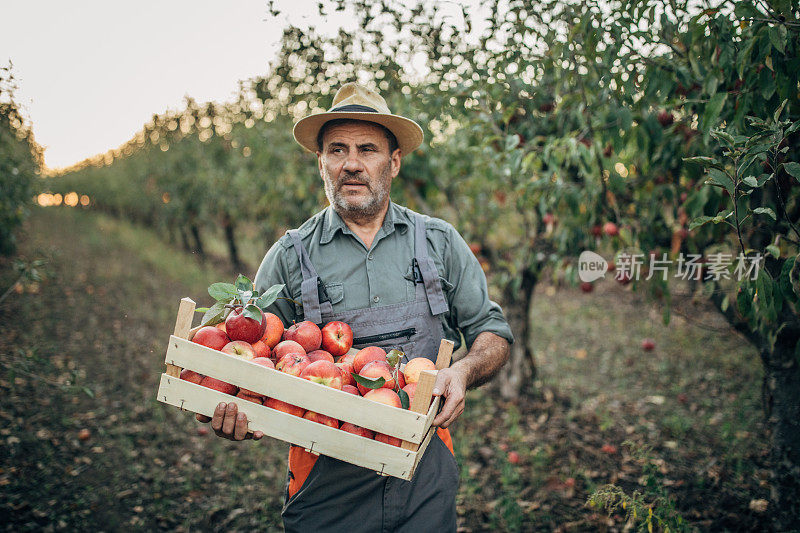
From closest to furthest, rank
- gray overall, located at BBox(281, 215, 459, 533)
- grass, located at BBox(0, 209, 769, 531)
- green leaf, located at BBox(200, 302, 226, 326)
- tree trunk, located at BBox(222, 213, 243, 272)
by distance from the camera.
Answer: green leaf, located at BBox(200, 302, 226, 326), gray overall, located at BBox(281, 215, 459, 533), grass, located at BBox(0, 209, 769, 531), tree trunk, located at BBox(222, 213, 243, 272)

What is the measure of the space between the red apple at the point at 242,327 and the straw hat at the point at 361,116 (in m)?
0.95

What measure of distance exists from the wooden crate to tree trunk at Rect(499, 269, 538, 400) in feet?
12.1

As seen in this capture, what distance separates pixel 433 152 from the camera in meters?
5.24

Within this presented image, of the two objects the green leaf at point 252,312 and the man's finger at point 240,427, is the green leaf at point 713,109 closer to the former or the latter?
the green leaf at point 252,312

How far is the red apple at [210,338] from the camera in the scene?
1.65 metres

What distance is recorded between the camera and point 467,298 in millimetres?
2186

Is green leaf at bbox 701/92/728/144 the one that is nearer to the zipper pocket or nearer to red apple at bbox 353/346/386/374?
the zipper pocket

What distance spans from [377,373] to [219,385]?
53 cm

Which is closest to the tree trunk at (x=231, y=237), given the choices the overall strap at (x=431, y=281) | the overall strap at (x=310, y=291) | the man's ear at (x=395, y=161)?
the man's ear at (x=395, y=161)

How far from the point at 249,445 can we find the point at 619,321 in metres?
6.73

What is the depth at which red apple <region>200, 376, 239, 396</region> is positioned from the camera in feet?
5.22

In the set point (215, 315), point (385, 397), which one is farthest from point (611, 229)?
Result: point (215, 315)

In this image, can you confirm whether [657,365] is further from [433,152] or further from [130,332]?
[130,332]

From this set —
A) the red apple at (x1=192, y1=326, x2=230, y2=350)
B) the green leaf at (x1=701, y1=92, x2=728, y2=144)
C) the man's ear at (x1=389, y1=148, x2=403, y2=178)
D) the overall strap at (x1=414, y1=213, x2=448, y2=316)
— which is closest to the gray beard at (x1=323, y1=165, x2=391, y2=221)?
the man's ear at (x1=389, y1=148, x2=403, y2=178)
